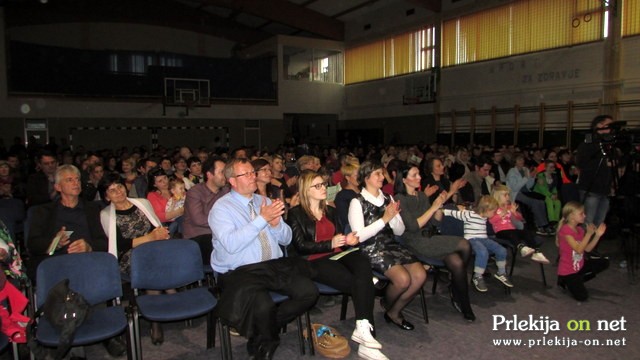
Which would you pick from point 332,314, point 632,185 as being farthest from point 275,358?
point 632,185

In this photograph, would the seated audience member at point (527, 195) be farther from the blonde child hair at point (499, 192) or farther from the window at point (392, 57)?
the window at point (392, 57)

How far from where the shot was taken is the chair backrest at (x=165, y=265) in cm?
328

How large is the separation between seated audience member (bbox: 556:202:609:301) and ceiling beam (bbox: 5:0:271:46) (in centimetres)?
1868

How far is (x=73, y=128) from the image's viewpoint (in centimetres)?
1551

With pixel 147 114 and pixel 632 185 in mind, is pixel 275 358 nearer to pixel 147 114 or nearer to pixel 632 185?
pixel 632 185

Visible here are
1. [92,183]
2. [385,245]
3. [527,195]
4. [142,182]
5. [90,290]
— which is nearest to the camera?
[90,290]

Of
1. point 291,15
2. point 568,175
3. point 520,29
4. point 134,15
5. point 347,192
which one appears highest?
point 134,15

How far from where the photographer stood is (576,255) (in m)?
4.37

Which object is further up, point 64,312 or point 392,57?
point 392,57

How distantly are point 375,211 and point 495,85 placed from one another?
1098 cm

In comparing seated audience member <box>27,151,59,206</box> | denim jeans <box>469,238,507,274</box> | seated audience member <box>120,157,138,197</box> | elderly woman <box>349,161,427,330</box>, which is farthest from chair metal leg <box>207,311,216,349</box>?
seated audience member <box>27,151,59,206</box>

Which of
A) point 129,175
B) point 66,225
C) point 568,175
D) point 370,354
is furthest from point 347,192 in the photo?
point 568,175

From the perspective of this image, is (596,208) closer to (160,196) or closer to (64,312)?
(160,196)

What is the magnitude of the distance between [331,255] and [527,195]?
4.98 m
